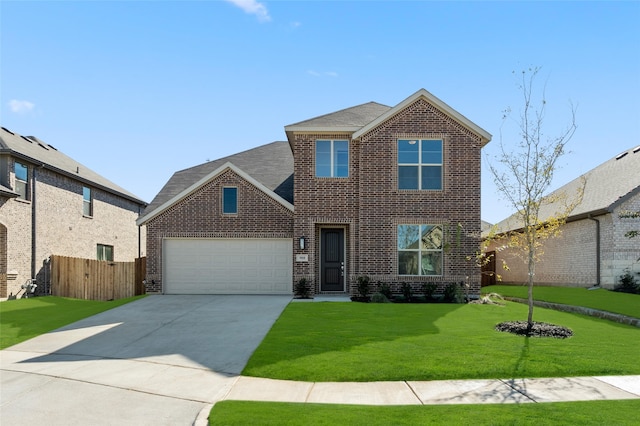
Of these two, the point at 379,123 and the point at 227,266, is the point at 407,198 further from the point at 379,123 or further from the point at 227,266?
the point at 227,266

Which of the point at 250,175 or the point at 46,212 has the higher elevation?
the point at 250,175

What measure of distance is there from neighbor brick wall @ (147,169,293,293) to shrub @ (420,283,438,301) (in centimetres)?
535

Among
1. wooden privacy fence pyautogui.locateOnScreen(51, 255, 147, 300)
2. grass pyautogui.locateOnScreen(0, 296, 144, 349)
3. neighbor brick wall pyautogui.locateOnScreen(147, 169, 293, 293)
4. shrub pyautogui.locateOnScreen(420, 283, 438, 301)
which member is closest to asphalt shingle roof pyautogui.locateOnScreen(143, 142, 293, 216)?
neighbor brick wall pyautogui.locateOnScreen(147, 169, 293, 293)

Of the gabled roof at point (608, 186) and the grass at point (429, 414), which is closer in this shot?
the grass at point (429, 414)

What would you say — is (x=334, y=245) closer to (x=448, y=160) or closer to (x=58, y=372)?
(x=448, y=160)

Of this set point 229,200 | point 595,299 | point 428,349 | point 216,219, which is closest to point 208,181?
point 229,200

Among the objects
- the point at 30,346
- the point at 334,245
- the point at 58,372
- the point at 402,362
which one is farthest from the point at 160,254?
the point at 402,362

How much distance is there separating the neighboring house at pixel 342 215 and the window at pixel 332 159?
36mm

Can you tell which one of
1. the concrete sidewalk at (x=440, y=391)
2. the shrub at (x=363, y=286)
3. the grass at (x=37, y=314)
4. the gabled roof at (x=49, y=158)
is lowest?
the grass at (x=37, y=314)

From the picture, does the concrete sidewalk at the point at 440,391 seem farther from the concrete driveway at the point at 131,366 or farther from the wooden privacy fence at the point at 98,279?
the wooden privacy fence at the point at 98,279

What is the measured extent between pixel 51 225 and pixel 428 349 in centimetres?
1846

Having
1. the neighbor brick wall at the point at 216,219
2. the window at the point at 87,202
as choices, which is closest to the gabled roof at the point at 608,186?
the neighbor brick wall at the point at 216,219

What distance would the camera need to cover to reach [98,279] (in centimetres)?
1925

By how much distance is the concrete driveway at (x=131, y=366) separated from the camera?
6.66 metres
